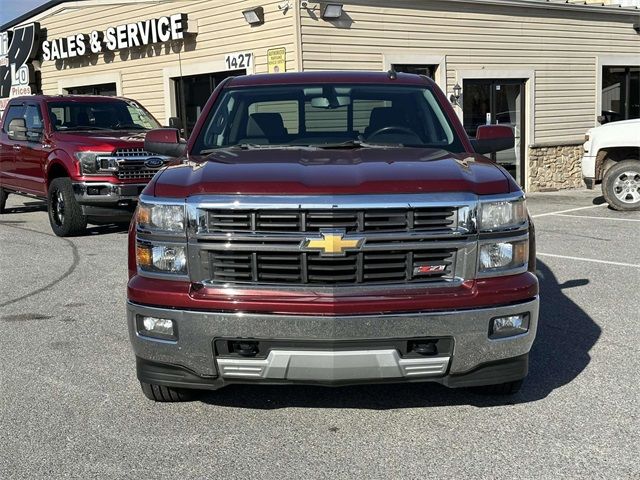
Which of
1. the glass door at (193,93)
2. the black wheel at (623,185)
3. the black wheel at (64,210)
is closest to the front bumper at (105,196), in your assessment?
the black wheel at (64,210)

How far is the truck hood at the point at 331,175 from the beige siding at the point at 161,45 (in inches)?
378

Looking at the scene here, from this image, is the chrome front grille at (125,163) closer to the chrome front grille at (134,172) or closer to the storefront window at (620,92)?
the chrome front grille at (134,172)

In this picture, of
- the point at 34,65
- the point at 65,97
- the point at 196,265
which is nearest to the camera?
the point at 196,265

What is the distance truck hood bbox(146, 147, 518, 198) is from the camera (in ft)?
11.7

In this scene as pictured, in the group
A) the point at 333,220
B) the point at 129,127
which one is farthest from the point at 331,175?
the point at 129,127

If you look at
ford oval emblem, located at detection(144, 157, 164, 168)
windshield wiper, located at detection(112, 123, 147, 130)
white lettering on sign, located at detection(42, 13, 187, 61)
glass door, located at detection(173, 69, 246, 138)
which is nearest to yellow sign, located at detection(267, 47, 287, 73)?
glass door, located at detection(173, 69, 246, 138)

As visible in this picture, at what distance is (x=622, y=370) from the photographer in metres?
4.66

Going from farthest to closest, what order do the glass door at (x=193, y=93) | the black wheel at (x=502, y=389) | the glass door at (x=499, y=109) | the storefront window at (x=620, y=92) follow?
the storefront window at (x=620, y=92), the glass door at (x=499, y=109), the glass door at (x=193, y=93), the black wheel at (x=502, y=389)

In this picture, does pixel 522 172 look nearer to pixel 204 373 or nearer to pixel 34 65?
pixel 34 65

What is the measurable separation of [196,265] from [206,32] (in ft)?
41.8

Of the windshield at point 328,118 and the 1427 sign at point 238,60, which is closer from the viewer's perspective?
the windshield at point 328,118

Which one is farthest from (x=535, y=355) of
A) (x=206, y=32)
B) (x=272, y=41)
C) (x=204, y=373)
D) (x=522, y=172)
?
(x=522, y=172)

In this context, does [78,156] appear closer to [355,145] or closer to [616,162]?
[355,145]

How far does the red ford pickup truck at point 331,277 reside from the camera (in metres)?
3.48
